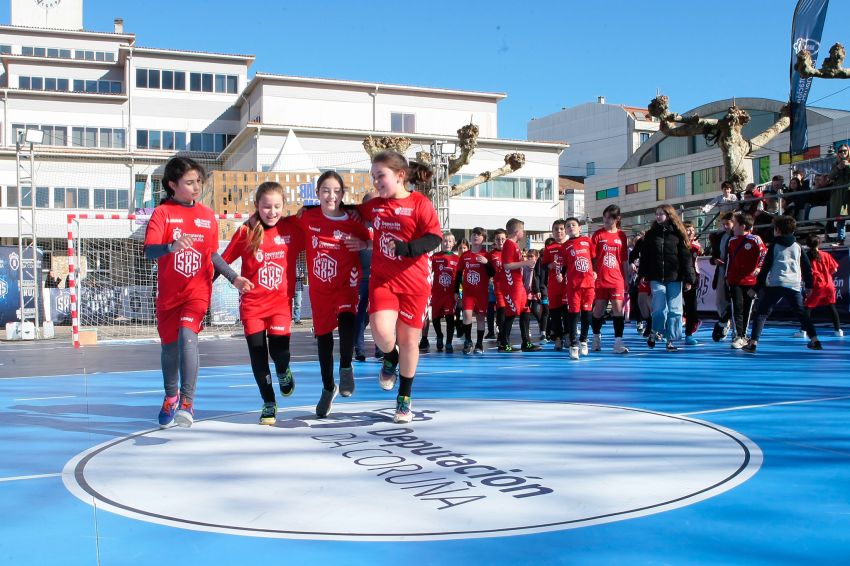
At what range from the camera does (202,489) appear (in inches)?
142

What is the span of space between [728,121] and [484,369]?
1238 cm

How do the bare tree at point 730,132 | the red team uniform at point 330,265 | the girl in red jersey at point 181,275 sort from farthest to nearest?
the bare tree at point 730,132 < the red team uniform at point 330,265 < the girl in red jersey at point 181,275

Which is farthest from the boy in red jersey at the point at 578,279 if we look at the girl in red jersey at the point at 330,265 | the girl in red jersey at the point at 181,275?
the girl in red jersey at the point at 181,275

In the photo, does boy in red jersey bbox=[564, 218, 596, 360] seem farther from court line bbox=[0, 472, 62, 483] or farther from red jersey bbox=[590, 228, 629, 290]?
court line bbox=[0, 472, 62, 483]

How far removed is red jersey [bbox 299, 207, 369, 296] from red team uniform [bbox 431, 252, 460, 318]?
6210 mm

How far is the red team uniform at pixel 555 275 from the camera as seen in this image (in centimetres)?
1114

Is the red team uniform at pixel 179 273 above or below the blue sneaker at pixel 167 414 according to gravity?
above

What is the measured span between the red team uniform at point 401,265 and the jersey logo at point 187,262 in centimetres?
116

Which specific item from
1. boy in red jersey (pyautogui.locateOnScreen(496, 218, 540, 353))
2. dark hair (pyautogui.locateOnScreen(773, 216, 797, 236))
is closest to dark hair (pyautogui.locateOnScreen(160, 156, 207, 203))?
boy in red jersey (pyautogui.locateOnScreen(496, 218, 540, 353))

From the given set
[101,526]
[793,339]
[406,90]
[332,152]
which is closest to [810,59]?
[793,339]

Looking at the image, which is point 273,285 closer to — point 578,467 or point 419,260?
point 419,260

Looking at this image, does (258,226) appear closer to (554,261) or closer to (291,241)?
(291,241)

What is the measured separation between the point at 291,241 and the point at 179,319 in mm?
919

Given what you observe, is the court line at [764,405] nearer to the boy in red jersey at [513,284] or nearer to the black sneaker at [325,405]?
the black sneaker at [325,405]
